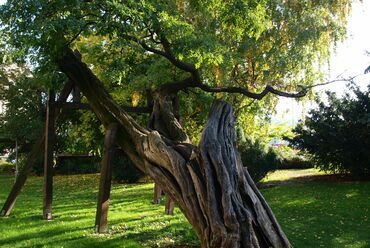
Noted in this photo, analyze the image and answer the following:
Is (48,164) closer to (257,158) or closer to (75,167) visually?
(257,158)

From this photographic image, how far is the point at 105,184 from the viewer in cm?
955

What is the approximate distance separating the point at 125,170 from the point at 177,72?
37.8 feet

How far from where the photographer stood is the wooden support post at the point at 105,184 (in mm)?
9438

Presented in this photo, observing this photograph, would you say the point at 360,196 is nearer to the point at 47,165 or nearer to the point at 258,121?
the point at 258,121

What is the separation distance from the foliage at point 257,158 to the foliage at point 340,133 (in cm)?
206

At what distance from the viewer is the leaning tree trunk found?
19.7ft

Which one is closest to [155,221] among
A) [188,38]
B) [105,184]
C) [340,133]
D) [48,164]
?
[105,184]

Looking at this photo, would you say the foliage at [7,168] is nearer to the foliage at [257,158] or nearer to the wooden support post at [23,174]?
the foliage at [257,158]

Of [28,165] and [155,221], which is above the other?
[28,165]

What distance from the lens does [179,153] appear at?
731 centimetres

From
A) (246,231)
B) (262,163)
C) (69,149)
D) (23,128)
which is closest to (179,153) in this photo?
(246,231)

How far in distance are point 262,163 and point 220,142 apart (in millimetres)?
12304

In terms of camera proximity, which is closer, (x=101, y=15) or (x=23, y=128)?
(x=101, y=15)

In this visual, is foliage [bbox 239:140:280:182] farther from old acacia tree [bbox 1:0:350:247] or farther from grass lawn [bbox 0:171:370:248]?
old acacia tree [bbox 1:0:350:247]
